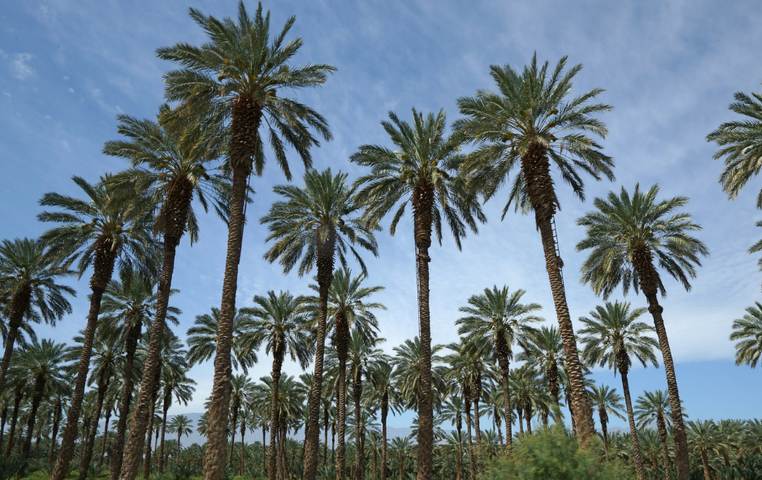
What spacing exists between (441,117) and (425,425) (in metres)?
15.3

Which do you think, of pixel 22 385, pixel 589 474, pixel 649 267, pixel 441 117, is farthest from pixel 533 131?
pixel 22 385

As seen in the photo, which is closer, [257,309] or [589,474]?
[589,474]

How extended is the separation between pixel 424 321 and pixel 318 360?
7.88 metres

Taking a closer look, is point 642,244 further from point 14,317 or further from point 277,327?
point 14,317

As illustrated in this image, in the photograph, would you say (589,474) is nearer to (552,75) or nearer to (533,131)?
(533,131)

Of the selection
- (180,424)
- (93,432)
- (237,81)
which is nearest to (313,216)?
(237,81)

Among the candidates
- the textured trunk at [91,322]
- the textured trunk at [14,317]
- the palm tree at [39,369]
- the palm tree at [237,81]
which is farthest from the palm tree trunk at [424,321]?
the palm tree at [39,369]

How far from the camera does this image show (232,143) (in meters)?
20.1

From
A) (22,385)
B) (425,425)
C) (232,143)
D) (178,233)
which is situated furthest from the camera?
(22,385)

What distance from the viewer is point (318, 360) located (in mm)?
29625

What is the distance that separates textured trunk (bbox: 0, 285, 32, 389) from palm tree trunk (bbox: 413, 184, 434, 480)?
27291 mm

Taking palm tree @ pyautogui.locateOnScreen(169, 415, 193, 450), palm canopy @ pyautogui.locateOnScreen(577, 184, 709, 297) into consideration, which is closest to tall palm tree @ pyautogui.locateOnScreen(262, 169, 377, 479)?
palm canopy @ pyautogui.locateOnScreen(577, 184, 709, 297)

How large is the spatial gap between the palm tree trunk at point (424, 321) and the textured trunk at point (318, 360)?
629 cm

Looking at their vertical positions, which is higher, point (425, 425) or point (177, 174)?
point (177, 174)
